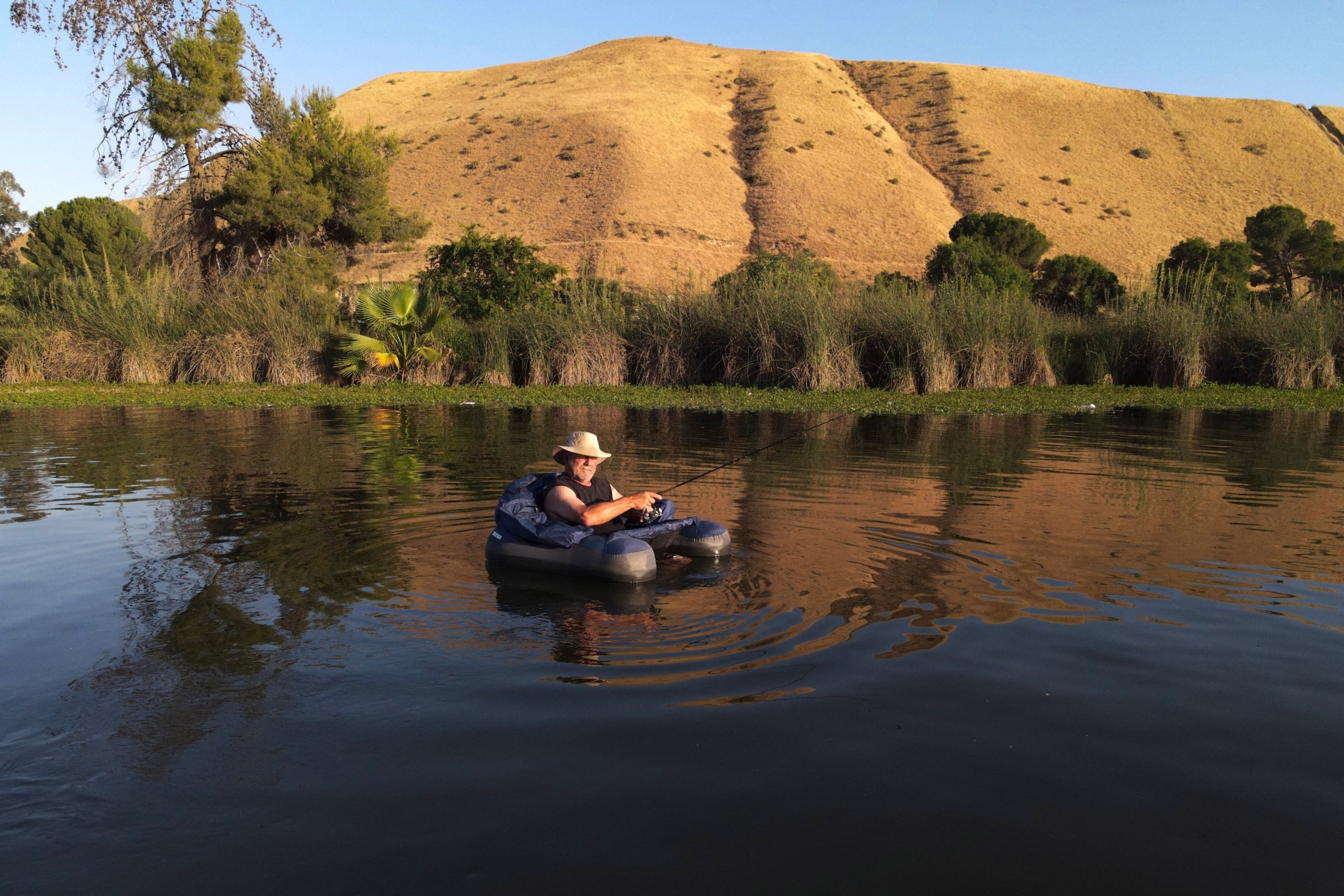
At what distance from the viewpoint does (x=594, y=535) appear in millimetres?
7305

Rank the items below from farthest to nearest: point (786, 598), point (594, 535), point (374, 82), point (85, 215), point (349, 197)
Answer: point (374, 82), point (85, 215), point (349, 197), point (594, 535), point (786, 598)

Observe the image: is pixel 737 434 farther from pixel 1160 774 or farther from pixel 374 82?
pixel 374 82

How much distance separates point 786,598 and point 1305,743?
2983 millimetres

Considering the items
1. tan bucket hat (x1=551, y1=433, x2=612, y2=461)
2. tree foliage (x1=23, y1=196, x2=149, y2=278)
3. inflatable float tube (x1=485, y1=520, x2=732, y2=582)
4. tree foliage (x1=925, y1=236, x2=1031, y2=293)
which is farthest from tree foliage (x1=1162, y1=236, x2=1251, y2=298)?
tree foliage (x1=23, y1=196, x2=149, y2=278)

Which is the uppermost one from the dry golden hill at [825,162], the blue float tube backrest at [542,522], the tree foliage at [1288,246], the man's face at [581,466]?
the dry golden hill at [825,162]

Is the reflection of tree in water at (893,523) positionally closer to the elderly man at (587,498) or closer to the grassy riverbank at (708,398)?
the elderly man at (587,498)

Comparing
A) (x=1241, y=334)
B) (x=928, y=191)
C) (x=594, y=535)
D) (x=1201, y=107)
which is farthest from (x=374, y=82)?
(x=594, y=535)

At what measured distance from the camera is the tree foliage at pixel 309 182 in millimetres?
34719

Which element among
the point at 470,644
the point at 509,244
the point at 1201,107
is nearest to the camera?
the point at 470,644

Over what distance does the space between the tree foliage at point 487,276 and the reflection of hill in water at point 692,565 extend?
13.9m

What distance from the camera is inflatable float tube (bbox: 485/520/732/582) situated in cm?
691

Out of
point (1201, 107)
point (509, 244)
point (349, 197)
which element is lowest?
point (509, 244)

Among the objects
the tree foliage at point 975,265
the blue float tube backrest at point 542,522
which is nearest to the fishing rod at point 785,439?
the blue float tube backrest at point 542,522

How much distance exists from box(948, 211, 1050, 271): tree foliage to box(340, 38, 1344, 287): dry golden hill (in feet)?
28.1
